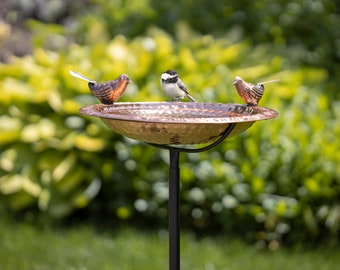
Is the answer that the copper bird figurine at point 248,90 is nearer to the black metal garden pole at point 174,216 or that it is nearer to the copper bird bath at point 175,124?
the copper bird bath at point 175,124

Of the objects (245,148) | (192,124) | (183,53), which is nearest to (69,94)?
(183,53)

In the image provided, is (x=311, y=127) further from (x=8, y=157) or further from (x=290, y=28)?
(x=290, y=28)

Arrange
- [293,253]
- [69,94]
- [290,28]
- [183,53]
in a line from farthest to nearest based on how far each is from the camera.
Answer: [290,28]
[183,53]
[69,94]
[293,253]

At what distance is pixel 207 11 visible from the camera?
279 inches

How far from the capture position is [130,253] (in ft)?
13.0

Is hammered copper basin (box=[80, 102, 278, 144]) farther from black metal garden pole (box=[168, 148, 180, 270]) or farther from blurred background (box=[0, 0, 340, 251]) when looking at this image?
blurred background (box=[0, 0, 340, 251])

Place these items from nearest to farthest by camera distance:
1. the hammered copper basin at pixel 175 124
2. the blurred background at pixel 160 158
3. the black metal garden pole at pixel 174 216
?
the hammered copper basin at pixel 175 124 < the black metal garden pole at pixel 174 216 < the blurred background at pixel 160 158

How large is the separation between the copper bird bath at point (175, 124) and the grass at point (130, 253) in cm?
143

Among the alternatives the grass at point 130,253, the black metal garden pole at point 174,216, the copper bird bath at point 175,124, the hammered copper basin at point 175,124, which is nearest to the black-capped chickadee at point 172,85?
the copper bird bath at point 175,124

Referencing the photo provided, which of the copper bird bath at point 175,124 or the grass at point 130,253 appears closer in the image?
the copper bird bath at point 175,124

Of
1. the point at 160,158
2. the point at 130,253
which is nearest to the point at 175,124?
the point at 130,253

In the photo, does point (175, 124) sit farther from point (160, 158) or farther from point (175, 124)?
point (160, 158)

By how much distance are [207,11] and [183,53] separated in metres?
2.07

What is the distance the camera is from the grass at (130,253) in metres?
3.84
